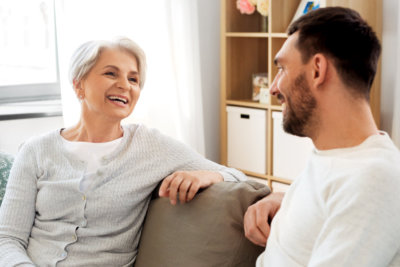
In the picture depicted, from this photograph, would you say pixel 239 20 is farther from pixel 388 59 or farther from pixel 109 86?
pixel 109 86

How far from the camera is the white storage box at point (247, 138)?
3.49 metres

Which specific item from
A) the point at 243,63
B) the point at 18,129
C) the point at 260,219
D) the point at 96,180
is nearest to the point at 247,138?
the point at 243,63

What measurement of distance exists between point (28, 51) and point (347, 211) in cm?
270

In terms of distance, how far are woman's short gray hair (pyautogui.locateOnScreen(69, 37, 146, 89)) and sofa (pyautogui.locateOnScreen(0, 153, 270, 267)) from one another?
0.53 m

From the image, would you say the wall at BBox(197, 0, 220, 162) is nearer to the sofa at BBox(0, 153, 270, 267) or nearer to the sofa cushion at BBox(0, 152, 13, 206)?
the sofa cushion at BBox(0, 152, 13, 206)

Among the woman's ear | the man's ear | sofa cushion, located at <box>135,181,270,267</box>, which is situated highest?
the man's ear

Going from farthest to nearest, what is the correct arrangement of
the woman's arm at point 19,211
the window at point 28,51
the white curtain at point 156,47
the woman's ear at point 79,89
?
1. the window at point 28,51
2. the white curtain at point 156,47
3. the woman's ear at point 79,89
4. the woman's arm at point 19,211

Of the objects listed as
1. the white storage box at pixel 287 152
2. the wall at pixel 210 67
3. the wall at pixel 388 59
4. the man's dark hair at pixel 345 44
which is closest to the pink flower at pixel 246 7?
the wall at pixel 210 67

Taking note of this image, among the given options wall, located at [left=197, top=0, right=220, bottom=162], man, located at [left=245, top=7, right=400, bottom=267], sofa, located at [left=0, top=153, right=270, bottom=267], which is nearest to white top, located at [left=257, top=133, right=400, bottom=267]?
man, located at [left=245, top=7, right=400, bottom=267]

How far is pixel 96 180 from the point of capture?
173 centimetres

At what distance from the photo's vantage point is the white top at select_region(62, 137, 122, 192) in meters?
1.79

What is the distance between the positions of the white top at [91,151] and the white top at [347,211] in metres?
0.78

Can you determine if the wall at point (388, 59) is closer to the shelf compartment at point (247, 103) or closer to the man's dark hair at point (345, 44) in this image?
the shelf compartment at point (247, 103)

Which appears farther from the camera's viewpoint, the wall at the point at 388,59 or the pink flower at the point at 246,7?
the pink flower at the point at 246,7
